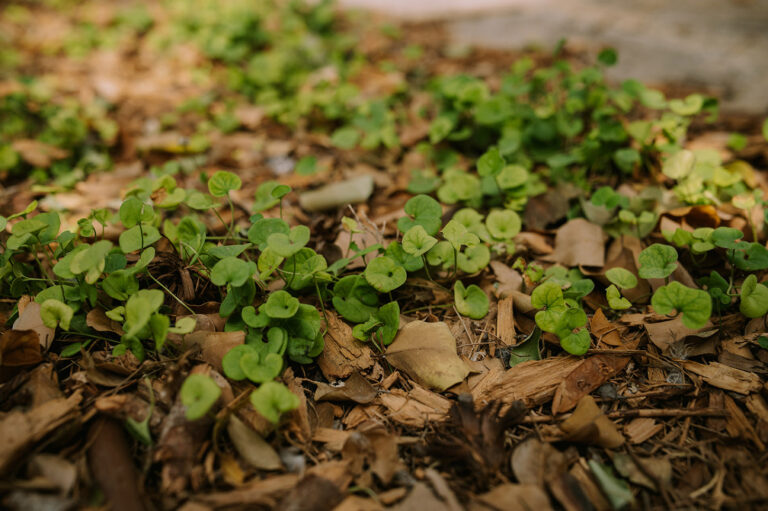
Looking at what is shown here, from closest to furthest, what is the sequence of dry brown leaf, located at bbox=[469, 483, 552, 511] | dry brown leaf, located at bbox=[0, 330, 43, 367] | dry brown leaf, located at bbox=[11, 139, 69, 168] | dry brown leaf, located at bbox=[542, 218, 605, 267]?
dry brown leaf, located at bbox=[469, 483, 552, 511], dry brown leaf, located at bbox=[0, 330, 43, 367], dry brown leaf, located at bbox=[542, 218, 605, 267], dry brown leaf, located at bbox=[11, 139, 69, 168]

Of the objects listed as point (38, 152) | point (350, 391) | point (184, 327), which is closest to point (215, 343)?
point (184, 327)

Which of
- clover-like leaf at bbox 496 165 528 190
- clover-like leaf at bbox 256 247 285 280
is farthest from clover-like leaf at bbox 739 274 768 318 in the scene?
clover-like leaf at bbox 256 247 285 280

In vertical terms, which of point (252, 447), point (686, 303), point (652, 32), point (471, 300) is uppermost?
point (652, 32)

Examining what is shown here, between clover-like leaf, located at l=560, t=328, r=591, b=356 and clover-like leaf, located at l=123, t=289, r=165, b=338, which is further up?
clover-like leaf, located at l=123, t=289, r=165, b=338

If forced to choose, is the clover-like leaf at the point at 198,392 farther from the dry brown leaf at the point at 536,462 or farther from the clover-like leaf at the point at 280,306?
the dry brown leaf at the point at 536,462

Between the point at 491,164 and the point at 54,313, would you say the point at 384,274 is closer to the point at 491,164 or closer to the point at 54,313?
the point at 491,164

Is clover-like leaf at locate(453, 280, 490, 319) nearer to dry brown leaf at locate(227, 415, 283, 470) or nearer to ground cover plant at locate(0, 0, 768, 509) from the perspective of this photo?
ground cover plant at locate(0, 0, 768, 509)

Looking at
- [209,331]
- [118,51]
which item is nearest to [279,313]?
[209,331]

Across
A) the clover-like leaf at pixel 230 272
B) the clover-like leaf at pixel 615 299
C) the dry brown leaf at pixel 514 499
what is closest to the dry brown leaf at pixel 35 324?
the clover-like leaf at pixel 230 272
